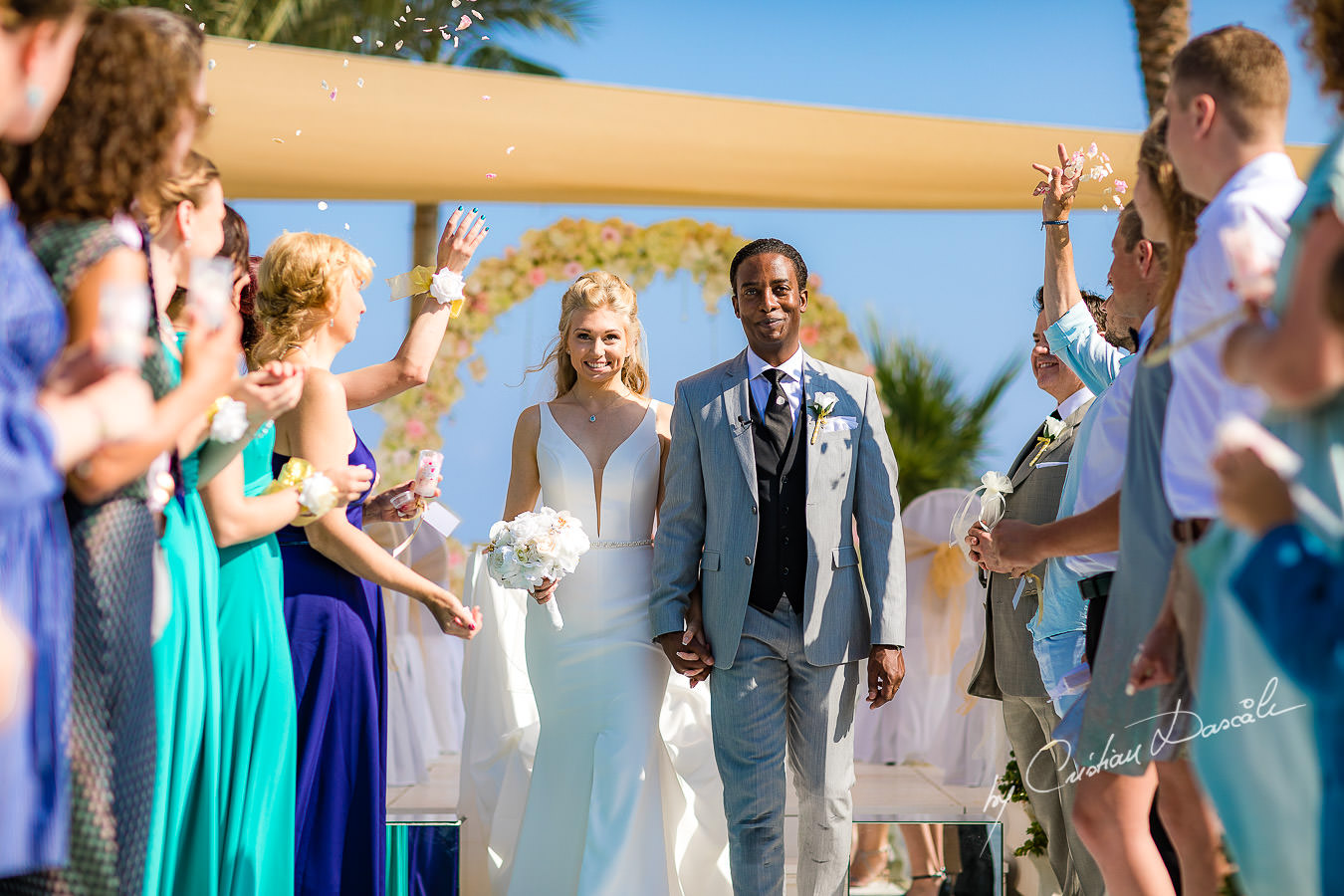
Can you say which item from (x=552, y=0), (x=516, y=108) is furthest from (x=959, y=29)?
(x=516, y=108)

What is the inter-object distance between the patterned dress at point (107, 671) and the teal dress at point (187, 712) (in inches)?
17.4

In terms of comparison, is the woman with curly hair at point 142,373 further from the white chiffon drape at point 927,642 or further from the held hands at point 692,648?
the white chiffon drape at point 927,642

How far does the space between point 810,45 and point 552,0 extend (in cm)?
249

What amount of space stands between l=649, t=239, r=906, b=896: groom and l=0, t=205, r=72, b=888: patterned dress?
7.13ft

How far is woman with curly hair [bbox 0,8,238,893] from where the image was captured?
77.9 inches

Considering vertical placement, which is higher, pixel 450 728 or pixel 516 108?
pixel 516 108

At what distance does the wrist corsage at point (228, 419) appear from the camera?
2.59 metres

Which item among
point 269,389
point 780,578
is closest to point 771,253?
point 780,578

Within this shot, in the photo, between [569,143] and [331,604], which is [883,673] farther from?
[569,143]

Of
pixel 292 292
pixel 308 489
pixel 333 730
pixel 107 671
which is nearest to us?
pixel 107 671

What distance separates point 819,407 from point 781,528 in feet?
1.33

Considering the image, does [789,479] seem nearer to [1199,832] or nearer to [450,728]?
[1199,832]

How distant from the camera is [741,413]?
383 cm

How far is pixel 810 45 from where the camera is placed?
1119 centimetres
